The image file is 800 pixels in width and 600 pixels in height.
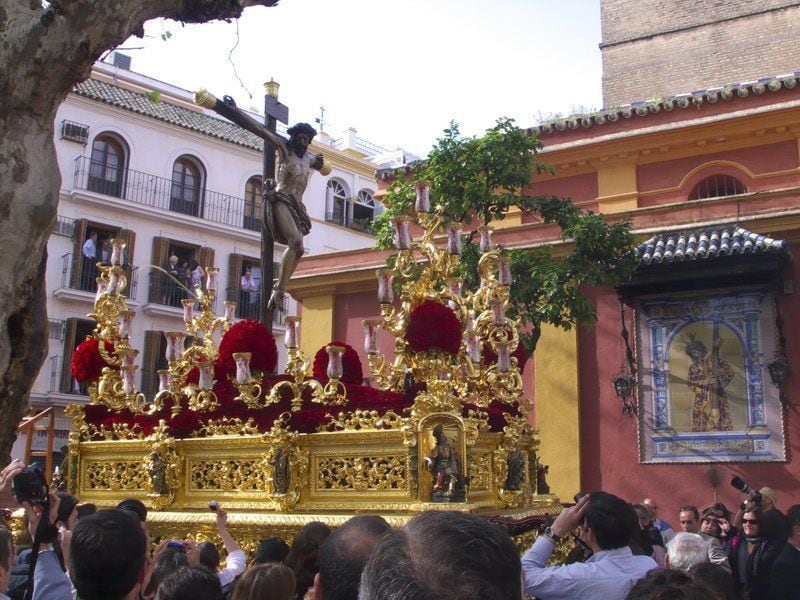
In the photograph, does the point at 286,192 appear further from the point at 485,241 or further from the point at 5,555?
the point at 5,555

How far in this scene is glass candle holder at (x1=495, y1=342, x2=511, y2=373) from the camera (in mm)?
7117

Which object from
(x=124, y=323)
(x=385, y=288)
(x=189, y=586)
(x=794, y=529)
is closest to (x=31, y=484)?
(x=189, y=586)

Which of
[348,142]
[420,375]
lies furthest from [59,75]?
[348,142]

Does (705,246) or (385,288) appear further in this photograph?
(705,246)

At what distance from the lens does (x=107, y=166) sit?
21688 mm

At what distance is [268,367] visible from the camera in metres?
7.71

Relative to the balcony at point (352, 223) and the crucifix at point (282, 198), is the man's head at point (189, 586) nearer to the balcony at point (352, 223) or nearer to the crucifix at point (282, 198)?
the crucifix at point (282, 198)

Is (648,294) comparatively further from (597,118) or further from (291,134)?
(291,134)

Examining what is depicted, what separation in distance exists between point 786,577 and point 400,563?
4.25 meters

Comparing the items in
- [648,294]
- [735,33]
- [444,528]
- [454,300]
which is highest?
[735,33]

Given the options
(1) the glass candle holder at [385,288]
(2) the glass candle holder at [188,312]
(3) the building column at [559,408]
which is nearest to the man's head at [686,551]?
(1) the glass candle holder at [385,288]

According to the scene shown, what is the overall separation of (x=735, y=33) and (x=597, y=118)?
6.35m

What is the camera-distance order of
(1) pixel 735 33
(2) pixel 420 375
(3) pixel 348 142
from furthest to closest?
(3) pixel 348 142 < (1) pixel 735 33 < (2) pixel 420 375

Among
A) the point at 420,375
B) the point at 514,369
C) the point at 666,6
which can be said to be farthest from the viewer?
the point at 666,6
